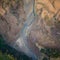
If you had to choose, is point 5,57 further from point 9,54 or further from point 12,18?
point 12,18

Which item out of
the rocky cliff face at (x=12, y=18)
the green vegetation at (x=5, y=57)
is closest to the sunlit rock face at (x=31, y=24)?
the rocky cliff face at (x=12, y=18)

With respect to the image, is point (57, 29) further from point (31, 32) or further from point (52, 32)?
point (31, 32)

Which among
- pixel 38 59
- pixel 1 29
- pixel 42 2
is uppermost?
pixel 42 2

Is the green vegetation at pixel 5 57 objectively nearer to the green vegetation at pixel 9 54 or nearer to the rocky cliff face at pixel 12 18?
the green vegetation at pixel 9 54

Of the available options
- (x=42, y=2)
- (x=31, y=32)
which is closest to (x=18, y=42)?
(x=31, y=32)

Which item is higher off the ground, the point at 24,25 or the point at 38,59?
the point at 24,25

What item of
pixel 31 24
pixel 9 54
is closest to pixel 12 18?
pixel 31 24

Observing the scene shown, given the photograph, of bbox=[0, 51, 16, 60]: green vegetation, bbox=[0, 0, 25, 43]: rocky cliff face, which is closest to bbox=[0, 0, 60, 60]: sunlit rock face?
bbox=[0, 0, 25, 43]: rocky cliff face

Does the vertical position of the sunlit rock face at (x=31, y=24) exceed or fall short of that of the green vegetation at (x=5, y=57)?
it exceeds it
